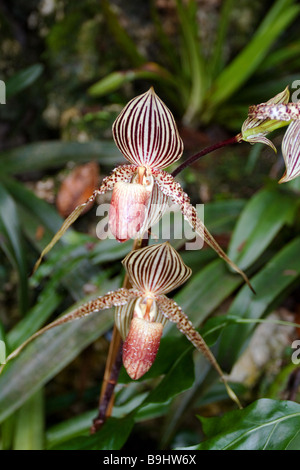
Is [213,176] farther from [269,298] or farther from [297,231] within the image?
[269,298]

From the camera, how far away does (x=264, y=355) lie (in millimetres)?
1125

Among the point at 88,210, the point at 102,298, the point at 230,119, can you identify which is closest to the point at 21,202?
the point at 88,210

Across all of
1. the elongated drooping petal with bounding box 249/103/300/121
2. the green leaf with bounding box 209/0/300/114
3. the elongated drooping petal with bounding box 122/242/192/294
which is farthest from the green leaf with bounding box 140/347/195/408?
the green leaf with bounding box 209/0/300/114

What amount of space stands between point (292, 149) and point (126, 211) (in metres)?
0.21

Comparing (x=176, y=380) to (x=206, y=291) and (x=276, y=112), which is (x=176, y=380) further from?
(x=276, y=112)

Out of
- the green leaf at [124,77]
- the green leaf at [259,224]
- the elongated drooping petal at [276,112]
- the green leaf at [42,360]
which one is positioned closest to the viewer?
the elongated drooping petal at [276,112]

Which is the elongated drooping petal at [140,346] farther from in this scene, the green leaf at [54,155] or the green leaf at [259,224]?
the green leaf at [54,155]

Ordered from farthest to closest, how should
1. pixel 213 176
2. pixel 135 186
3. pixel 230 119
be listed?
1. pixel 230 119
2. pixel 213 176
3. pixel 135 186

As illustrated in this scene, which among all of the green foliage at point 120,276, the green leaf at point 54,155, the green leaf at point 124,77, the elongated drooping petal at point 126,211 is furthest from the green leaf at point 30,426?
the green leaf at point 124,77

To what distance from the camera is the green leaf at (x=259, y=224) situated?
0.92 m

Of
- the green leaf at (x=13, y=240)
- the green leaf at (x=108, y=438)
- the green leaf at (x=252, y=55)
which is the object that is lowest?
the green leaf at (x=108, y=438)

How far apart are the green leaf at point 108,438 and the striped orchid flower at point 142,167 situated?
0.29m

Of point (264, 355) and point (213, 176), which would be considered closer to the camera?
point (264, 355)
